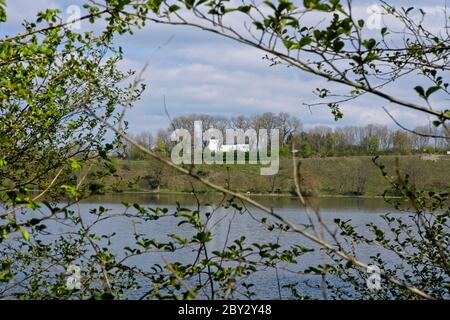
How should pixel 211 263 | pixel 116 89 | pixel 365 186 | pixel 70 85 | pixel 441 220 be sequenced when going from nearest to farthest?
pixel 211 263 → pixel 441 220 → pixel 70 85 → pixel 116 89 → pixel 365 186

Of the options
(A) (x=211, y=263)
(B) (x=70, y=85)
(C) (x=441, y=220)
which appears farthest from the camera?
(B) (x=70, y=85)

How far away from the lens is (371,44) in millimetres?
2529
